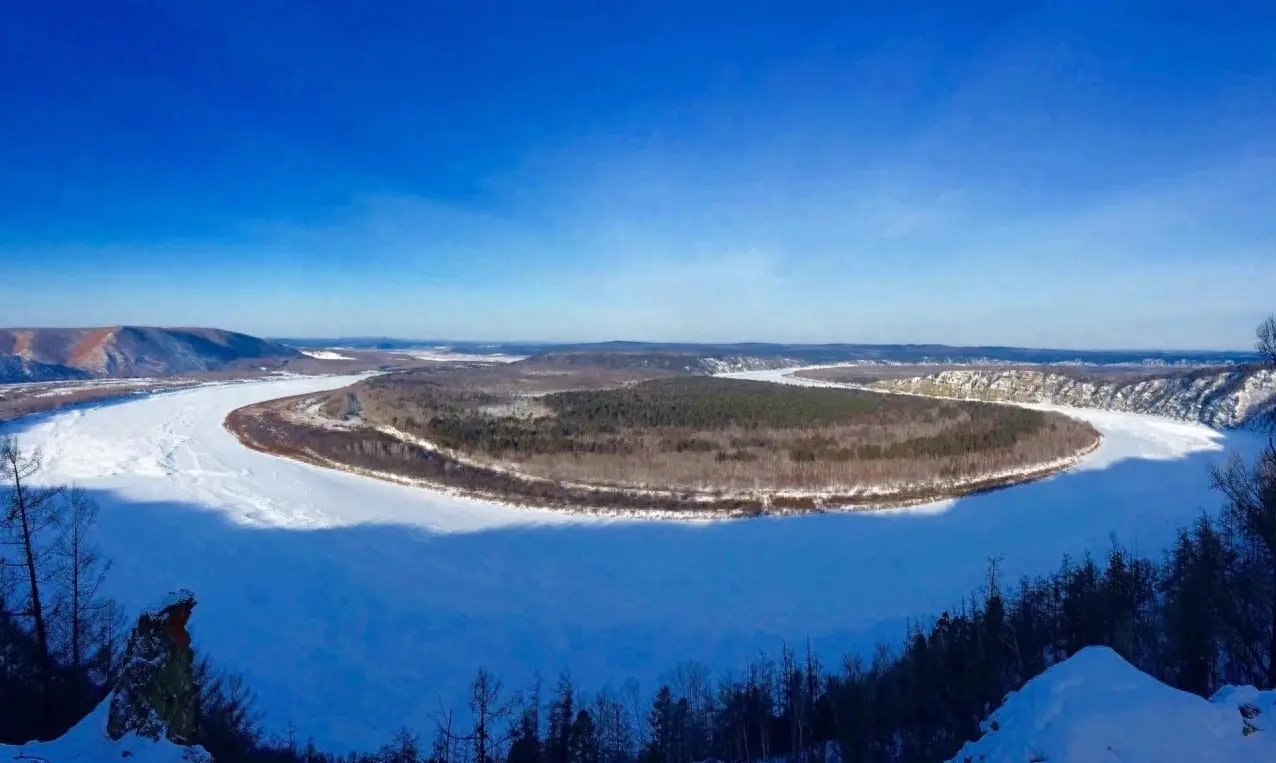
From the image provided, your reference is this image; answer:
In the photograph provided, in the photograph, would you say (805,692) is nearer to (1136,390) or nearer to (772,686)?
(772,686)

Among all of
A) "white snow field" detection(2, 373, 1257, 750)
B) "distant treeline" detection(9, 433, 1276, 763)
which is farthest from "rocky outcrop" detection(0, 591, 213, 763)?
"white snow field" detection(2, 373, 1257, 750)

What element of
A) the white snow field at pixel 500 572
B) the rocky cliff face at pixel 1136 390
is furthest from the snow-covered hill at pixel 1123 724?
the rocky cliff face at pixel 1136 390

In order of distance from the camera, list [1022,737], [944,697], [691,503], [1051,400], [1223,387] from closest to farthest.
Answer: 1. [1022,737]
2. [944,697]
3. [691,503]
4. [1223,387]
5. [1051,400]

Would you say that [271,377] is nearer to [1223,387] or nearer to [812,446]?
[812,446]

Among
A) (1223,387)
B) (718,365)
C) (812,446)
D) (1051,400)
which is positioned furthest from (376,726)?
(718,365)

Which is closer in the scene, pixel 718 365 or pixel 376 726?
pixel 376 726

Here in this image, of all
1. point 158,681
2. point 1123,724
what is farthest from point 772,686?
point 158,681
